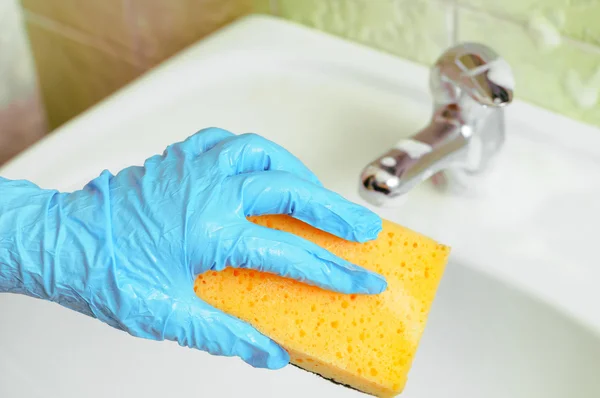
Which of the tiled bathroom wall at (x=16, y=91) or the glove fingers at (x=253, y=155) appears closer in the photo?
the glove fingers at (x=253, y=155)

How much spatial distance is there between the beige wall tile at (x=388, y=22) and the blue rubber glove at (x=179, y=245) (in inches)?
10.1

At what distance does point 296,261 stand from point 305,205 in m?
0.04

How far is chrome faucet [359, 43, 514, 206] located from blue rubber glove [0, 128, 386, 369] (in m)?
0.05

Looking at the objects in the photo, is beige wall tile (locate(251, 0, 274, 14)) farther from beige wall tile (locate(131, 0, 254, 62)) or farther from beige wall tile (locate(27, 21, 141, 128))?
beige wall tile (locate(27, 21, 141, 128))

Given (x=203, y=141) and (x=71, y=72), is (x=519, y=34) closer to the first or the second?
(x=203, y=141)

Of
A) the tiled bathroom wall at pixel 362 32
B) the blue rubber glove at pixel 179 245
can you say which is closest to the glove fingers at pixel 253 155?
the blue rubber glove at pixel 179 245

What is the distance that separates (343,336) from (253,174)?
13cm

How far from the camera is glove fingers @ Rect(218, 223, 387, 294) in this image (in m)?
0.52

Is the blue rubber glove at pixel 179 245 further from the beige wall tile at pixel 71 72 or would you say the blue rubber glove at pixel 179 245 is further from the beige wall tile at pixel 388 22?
the beige wall tile at pixel 71 72

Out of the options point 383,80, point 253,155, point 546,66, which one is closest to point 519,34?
point 546,66

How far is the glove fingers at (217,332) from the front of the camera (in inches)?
20.9

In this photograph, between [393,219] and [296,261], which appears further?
[393,219]

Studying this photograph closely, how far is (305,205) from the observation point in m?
0.54

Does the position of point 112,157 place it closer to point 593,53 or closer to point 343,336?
point 343,336
